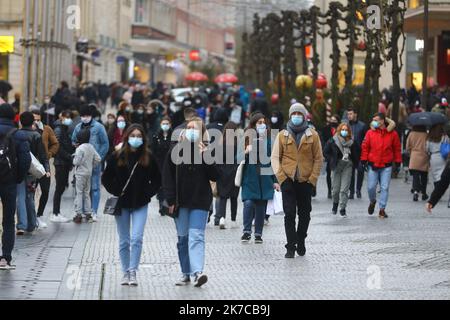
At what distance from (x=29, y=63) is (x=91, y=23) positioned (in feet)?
42.7

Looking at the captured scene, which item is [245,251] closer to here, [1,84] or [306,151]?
[306,151]

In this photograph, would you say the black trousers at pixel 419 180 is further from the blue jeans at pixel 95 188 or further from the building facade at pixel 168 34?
the building facade at pixel 168 34

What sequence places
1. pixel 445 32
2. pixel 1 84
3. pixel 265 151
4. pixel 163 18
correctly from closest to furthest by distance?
pixel 265 151 → pixel 1 84 → pixel 445 32 → pixel 163 18

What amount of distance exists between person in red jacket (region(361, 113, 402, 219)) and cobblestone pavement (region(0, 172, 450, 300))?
80cm

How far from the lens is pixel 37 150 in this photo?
19.4 metres

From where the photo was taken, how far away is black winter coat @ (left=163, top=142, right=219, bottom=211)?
13992mm

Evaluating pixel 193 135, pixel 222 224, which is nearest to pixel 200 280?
pixel 193 135

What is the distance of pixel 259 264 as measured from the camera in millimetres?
15938

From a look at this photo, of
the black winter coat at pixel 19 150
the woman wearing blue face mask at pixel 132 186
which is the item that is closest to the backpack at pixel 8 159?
the black winter coat at pixel 19 150

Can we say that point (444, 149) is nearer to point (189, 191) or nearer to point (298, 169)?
point (298, 169)

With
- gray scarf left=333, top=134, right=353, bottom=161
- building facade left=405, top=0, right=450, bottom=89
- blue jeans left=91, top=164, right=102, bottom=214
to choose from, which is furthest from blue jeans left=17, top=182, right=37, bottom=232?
building facade left=405, top=0, right=450, bottom=89

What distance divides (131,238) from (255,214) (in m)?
4.98

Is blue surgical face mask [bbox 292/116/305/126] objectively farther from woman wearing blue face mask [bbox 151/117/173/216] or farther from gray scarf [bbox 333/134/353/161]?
gray scarf [bbox 333/134/353/161]
